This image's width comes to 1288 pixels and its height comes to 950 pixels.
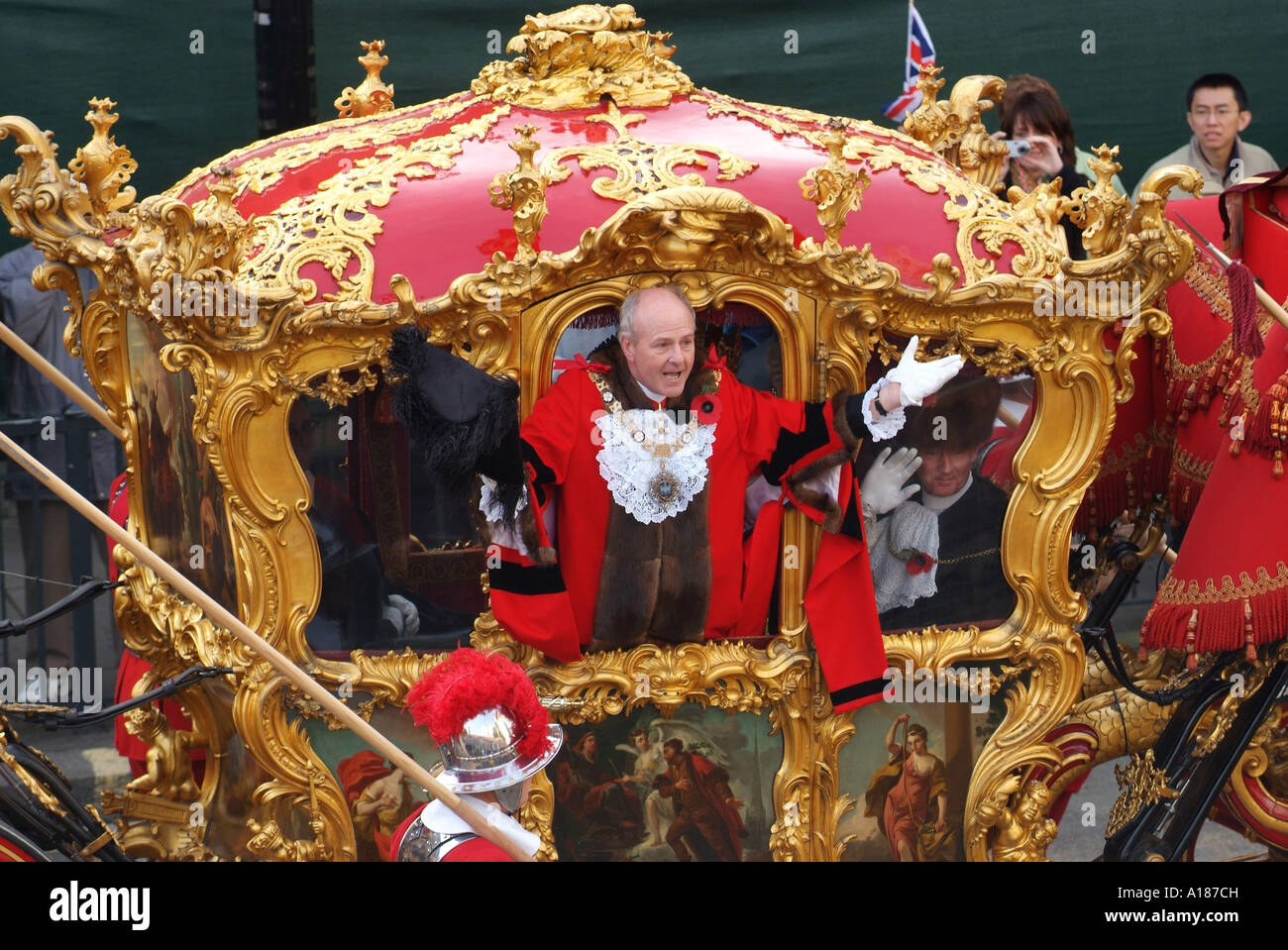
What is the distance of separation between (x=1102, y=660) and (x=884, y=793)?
0.75m

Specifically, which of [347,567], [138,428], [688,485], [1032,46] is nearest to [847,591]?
[688,485]

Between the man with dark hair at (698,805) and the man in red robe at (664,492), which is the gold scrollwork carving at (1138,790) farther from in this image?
the man with dark hair at (698,805)

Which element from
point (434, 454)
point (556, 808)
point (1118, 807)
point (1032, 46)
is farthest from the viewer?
point (1032, 46)

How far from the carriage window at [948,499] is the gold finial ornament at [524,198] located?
2.99ft

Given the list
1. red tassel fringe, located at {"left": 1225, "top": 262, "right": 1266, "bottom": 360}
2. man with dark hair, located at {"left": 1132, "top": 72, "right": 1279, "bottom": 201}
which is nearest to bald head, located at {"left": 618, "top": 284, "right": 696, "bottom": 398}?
red tassel fringe, located at {"left": 1225, "top": 262, "right": 1266, "bottom": 360}

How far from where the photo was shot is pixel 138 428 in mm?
5309

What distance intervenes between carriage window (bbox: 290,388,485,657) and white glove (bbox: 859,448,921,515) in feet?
2.95

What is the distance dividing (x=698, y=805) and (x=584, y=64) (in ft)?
5.95

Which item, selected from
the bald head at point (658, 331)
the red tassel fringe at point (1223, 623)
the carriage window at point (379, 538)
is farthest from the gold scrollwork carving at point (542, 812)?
the red tassel fringe at point (1223, 623)

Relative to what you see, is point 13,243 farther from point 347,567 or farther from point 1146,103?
point 1146,103

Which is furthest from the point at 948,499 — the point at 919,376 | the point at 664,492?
the point at 664,492

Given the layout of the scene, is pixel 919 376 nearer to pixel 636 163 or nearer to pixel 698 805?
pixel 636 163

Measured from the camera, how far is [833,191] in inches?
189

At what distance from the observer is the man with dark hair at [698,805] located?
16.4 feet
